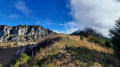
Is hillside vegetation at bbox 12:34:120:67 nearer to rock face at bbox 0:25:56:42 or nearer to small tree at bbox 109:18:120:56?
small tree at bbox 109:18:120:56

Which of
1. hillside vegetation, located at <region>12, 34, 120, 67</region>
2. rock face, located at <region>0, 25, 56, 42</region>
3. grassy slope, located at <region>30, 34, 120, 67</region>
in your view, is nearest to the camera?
grassy slope, located at <region>30, 34, 120, 67</region>

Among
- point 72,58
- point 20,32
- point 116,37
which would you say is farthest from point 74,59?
point 20,32

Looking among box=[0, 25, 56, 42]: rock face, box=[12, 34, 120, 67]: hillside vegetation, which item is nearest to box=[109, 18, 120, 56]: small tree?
box=[12, 34, 120, 67]: hillside vegetation

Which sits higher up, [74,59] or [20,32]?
[20,32]

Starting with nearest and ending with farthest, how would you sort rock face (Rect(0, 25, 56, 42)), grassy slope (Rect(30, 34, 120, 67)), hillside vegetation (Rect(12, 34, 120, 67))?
1. grassy slope (Rect(30, 34, 120, 67))
2. hillside vegetation (Rect(12, 34, 120, 67))
3. rock face (Rect(0, 25, 56, 42))

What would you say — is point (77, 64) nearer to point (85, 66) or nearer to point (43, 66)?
point (85, 66)

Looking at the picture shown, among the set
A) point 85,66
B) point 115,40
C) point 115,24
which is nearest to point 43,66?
point 85,66

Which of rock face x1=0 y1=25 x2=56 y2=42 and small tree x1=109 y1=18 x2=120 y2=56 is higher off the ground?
rock face x1=0 y1=25 x2=56 y2=42

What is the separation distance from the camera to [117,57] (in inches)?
434

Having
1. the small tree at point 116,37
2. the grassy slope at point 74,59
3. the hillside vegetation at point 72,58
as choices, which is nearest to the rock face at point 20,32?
the hillside vegetation at point 72,58

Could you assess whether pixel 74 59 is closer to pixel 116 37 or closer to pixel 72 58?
pixel 72 58

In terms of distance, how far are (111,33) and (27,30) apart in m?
206

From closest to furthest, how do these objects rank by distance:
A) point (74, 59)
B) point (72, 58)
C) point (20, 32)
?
point (74, 59)
point (72, 58)
point (20, 32)

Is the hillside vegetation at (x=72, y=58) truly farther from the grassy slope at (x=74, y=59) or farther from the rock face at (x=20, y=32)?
the rock face at (x=20, y=32)
